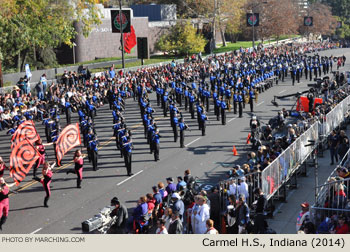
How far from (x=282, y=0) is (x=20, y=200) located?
8083 centimetres

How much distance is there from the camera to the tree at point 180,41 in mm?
65500

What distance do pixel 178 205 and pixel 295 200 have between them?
4890mm

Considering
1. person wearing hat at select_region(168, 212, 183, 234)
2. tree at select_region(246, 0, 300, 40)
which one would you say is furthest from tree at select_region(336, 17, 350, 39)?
person wearing hat at select_region(168, 212, 183, 234)

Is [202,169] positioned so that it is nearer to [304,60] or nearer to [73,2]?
[304,60]

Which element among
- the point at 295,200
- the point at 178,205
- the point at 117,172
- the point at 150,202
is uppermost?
the point at 178,205

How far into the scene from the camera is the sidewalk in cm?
1440

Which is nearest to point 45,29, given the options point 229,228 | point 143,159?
point 143,159

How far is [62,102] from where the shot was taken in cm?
2958

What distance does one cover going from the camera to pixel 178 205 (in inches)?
516

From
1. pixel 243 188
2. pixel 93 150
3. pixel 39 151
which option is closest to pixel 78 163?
pixel 93 150

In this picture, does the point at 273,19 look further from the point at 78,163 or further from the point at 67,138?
the point at 78,163

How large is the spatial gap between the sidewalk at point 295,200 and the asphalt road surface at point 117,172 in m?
2.77

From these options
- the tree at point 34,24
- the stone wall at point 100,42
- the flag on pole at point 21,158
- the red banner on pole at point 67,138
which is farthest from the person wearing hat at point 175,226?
the stone wall at point 100,42

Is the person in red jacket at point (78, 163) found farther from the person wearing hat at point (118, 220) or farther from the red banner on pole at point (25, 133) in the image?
the person wearing hat at point (118, 220)
